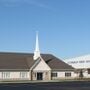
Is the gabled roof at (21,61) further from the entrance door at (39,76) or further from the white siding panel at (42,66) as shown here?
the entrance door at (39,76)

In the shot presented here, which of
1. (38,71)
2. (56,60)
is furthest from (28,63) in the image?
(56,60)

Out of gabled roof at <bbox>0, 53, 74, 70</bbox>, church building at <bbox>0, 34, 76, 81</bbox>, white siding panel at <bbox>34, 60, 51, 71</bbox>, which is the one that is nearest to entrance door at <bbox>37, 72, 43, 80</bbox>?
church building at <bbox>0, 34, 76, 81</bbox>

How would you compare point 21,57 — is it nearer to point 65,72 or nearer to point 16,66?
point 16,66

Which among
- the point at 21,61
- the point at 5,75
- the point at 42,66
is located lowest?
the point at 5,75

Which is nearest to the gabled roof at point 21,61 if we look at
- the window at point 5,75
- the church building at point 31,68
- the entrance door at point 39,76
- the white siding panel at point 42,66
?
the church building at point 31,68

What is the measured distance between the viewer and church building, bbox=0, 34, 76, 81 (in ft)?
251

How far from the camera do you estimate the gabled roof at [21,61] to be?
77.1 meters

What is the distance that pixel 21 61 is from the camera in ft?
263

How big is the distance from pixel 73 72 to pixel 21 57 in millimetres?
12932

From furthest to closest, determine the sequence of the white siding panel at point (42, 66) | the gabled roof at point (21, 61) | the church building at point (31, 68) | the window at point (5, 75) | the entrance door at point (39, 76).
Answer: the entrance door at point (39, 76)
the white siding panel at point (42, 66)
the gabled roof at point (21, 61)
the church building at point (31, 68)
the window at point (5, 75)

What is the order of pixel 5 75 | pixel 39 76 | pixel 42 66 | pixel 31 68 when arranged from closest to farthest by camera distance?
pixel 5 75 → pixel 31 68 → pixel 42 66 → pixel 39 76

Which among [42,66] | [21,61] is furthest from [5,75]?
[42,66]

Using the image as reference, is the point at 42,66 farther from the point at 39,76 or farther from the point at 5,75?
the point at 5,75

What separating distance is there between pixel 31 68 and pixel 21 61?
3.71m
